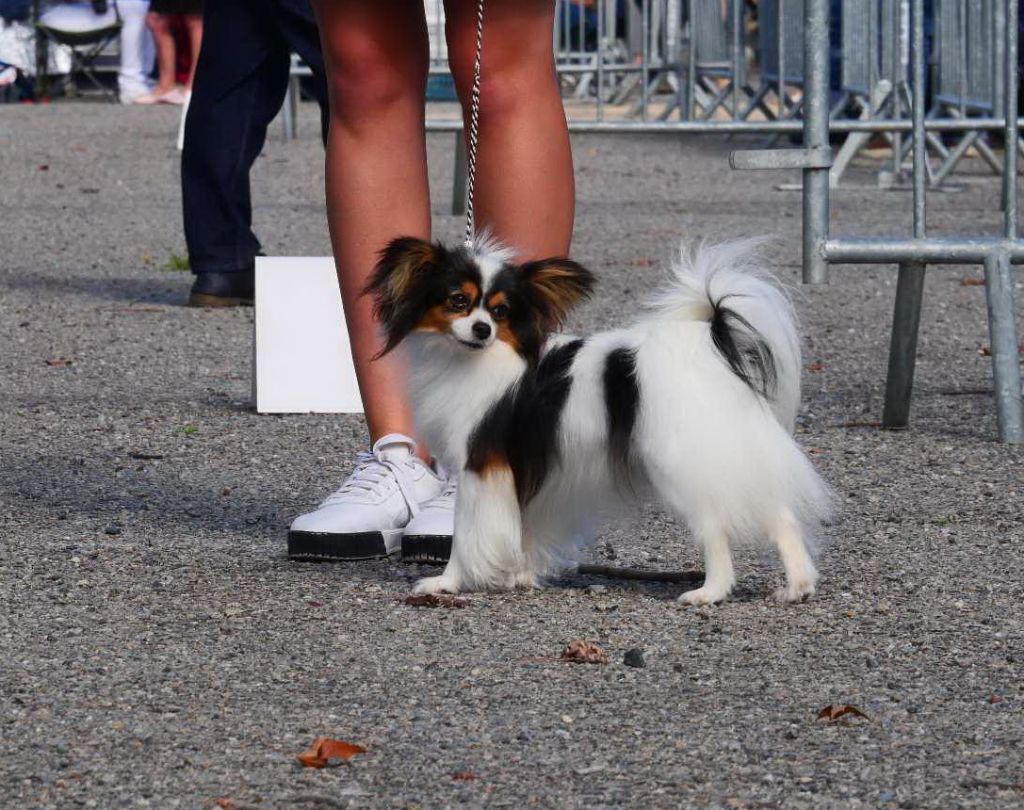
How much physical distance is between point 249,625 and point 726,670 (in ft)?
2.51

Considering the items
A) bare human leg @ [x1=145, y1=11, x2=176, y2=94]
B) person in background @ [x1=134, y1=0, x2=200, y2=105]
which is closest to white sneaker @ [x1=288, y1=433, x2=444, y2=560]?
person in background @ [x1=134, y1=0, x2=200, y2=105]

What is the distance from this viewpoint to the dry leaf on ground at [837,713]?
245 centimetres

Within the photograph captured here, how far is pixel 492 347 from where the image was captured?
3004mm

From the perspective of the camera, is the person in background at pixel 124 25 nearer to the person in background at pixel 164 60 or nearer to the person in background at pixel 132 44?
the person in background at pixel 132 44

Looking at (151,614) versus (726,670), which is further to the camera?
(151,614)

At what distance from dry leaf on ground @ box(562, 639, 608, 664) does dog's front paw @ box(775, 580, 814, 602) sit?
1.40 ft

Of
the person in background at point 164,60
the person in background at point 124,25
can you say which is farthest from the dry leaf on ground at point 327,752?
the person in background at point 124,25

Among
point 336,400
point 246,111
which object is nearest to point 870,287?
point 246,111

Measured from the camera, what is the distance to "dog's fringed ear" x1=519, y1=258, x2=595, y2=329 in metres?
2.99

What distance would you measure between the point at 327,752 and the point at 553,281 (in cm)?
98

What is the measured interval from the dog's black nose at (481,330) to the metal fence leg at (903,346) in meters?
1.83

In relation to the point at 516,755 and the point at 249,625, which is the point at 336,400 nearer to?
the point at 249,625

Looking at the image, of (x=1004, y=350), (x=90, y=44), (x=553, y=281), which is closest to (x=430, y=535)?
(x=553, y=281)

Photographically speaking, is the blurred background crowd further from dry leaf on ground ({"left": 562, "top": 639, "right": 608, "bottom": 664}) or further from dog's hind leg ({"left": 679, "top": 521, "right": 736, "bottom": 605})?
dry leaf on ground ({"left": 562, "top": 639, "right": 608, "bottom": 664})
